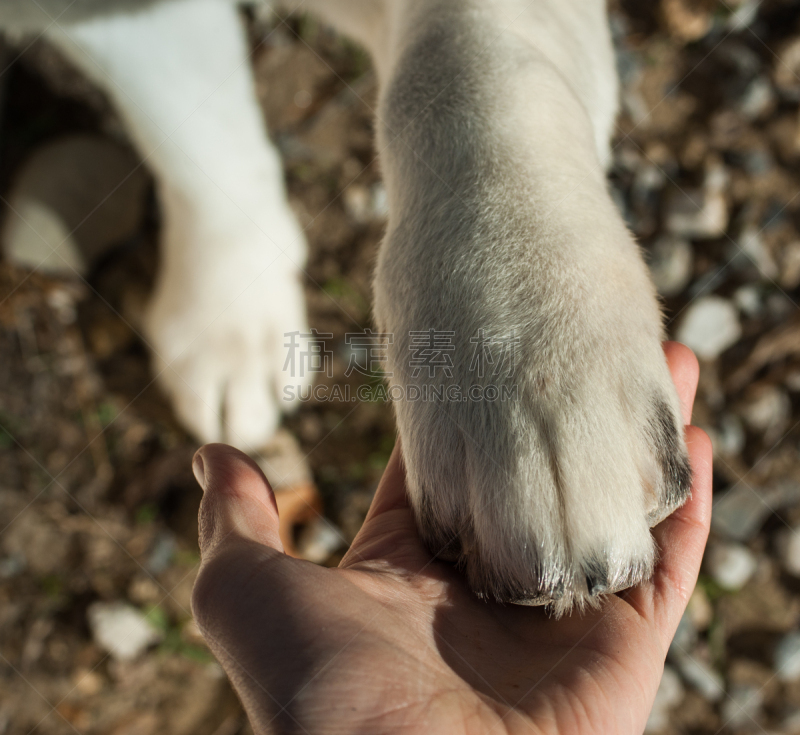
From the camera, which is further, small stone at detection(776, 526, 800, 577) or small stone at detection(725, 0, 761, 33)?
small stone at detection(725, 0, 761, 33)

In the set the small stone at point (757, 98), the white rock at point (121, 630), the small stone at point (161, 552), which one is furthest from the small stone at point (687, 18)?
Result: the white rock at point (121, 630)

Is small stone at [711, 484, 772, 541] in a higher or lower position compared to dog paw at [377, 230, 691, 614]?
lower

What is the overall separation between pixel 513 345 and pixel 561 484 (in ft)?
0.48

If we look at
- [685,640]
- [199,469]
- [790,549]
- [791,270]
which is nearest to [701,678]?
[685,640]

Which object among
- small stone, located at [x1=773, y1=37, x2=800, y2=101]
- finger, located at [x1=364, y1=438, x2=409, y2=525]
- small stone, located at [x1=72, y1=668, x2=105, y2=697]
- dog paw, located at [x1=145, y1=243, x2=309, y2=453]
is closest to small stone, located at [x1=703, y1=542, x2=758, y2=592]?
finger, located at [x1=364, y1=438, x2=409, y2=525]

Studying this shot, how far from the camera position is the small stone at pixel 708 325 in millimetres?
1436

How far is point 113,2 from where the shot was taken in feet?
3.78

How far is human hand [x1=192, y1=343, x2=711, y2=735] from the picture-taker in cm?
59

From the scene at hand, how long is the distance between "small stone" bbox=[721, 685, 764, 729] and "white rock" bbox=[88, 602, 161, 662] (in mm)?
1264

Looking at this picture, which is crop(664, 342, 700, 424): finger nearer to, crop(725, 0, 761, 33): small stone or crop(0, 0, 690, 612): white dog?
crop(0, 0, 690, 612): white dog

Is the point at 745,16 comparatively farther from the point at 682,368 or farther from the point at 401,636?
the point at 401,636

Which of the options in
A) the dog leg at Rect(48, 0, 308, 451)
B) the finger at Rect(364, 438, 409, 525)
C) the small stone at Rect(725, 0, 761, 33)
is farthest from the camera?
the small stone at Rect(725, 0, 761, 33)

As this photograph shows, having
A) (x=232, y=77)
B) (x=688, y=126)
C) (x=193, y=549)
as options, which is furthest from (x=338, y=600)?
(x=688, y=126)

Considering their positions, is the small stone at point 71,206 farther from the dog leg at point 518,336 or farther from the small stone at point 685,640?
the small stone at point 685,640
